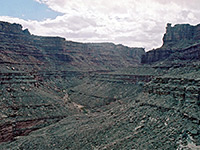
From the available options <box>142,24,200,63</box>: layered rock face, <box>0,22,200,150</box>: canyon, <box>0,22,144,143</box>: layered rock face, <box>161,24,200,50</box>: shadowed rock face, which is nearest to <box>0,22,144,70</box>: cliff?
<box>0,22,144,143</box>: layered rock face

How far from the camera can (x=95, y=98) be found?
6975 centimetres

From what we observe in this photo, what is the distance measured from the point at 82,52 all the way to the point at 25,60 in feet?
159

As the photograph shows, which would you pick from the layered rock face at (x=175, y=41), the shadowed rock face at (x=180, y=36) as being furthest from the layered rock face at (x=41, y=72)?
the shadowed rock face at (x=180, y=36)

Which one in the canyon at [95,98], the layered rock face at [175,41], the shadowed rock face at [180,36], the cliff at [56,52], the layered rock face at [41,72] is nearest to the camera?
the canyon at [95,98]

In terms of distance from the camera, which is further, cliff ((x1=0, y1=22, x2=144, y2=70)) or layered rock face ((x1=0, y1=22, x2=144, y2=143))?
cliff ((x1=0, y1=22, x2=144, y2=70))

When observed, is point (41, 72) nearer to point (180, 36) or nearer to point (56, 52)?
point (56, 52)

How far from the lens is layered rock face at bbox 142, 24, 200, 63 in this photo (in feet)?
242

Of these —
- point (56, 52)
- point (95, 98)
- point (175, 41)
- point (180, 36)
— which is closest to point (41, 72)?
point (56, 52)

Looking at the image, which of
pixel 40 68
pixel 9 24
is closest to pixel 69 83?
pixel 40 68

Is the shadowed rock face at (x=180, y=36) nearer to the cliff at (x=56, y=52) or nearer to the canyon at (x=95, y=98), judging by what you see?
the canyon at (x=95, y=98)

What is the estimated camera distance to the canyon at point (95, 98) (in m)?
17.6

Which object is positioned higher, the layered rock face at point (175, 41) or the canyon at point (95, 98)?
the layered rock face at point (175, 41)

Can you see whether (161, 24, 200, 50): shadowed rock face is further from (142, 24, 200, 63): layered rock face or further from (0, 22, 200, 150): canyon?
(0, 22, 200, 150): canyon

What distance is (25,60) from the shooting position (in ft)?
290
